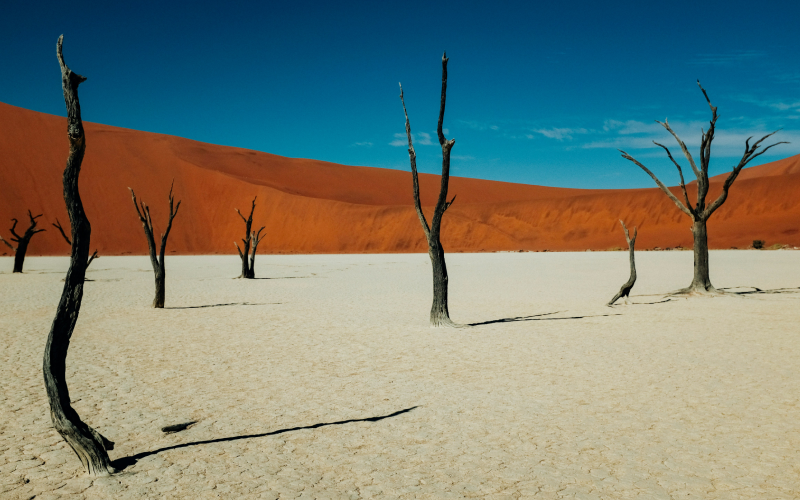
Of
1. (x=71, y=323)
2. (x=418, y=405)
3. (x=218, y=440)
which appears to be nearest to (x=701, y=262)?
(x=418, y=405)

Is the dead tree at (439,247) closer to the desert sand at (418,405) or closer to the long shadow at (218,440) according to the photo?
the desert sand at (418,405)

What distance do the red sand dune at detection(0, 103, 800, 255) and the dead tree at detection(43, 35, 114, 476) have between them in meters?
59.6

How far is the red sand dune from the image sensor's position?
62.3m

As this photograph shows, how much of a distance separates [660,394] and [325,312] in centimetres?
857

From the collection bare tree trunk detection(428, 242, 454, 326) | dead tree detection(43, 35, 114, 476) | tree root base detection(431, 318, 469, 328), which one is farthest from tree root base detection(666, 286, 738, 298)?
dead tree detection(43, 35, 114, 476)

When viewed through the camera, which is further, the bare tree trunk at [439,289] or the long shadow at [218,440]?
the bare tree trunk at [439,289]

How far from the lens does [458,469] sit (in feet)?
14.3

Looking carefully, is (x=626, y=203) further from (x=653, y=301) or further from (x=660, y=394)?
(x=660, y=394)

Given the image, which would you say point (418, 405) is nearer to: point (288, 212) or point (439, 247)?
point (439, 247)

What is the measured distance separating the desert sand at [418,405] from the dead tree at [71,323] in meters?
0.22

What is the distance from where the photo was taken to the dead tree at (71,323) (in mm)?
4237

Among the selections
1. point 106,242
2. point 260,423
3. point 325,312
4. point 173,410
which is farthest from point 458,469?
point 106,242

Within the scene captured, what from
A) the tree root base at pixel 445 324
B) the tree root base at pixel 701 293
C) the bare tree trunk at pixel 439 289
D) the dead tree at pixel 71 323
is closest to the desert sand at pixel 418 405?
the dead tree at pixel 71 323

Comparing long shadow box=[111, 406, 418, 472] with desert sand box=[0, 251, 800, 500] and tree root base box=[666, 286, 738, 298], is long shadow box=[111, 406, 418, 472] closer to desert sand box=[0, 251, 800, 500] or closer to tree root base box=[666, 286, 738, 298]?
desert sand box=[0, 251, 800, 500]
